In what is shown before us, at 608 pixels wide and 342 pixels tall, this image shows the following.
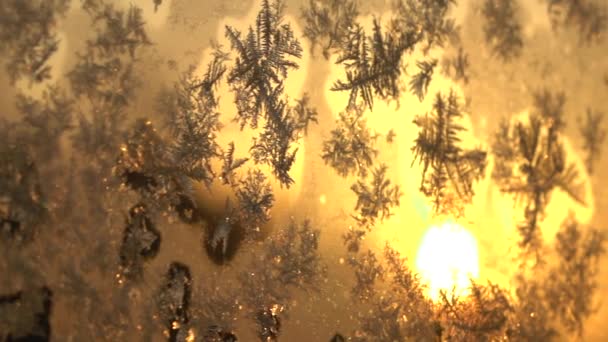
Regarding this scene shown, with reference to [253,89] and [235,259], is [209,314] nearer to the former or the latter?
[235,259]

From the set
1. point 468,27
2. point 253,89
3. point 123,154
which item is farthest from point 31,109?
point 468,27

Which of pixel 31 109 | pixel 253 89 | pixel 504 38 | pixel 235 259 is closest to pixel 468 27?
pixel 504 38

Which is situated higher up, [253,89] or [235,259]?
[253,89]

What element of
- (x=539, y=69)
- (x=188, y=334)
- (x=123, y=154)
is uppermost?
(x=539, y=69)

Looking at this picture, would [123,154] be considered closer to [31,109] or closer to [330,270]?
[31,109]

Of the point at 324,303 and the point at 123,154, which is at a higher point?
the point at 123,154

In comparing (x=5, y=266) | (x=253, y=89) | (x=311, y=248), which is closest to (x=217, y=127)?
(x=253, y=89)
